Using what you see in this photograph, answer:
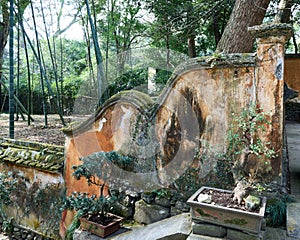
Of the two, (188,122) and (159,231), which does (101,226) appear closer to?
(159,231)

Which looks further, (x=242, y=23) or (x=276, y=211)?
(x=242, y=23)

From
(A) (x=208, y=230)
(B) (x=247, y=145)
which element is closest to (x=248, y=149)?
(B) (x=247, y=145)

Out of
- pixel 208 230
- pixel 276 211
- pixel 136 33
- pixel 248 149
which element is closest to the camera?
pixel 208 230

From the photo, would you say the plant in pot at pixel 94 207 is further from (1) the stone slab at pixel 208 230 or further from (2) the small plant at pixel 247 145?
(2) the small plant at pixel 247 145

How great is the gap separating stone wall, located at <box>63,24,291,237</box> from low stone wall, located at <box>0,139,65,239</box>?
0.21 meters

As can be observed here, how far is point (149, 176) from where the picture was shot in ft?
9.45

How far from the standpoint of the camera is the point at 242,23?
375cm

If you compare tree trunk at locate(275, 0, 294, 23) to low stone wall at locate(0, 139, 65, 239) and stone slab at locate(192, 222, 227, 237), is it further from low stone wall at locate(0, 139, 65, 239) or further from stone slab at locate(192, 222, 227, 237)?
low stone wall at locate(0, 139, 65, 239)

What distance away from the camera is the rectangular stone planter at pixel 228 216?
186 cm

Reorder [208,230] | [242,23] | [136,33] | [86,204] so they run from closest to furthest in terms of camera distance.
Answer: [208,230], [86,204], [242,23], [136,33]

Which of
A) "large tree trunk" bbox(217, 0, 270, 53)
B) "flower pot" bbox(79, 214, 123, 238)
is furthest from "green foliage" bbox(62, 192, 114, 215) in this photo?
"large tree trunk" bbox(217, 0, 270, 53)

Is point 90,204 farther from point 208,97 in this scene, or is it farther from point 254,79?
point 254,79

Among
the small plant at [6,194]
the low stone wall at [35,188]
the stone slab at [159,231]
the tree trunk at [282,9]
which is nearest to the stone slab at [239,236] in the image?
the stone slab at [159,231]

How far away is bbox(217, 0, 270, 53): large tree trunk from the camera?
3654mm
